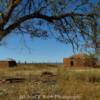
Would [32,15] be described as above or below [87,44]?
above

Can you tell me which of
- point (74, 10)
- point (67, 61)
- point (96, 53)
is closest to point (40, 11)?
point (74, 10)

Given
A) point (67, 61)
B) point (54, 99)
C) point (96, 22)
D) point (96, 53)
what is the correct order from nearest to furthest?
point (54, 99)
point (96, 22)
point (96, 53)
point (67, 61)

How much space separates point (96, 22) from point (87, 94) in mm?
13267

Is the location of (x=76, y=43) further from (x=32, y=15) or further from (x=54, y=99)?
(x=54, y=99)

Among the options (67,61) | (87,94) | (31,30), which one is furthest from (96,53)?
(67,61)

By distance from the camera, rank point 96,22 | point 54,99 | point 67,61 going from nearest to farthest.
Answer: point 54,99, point 96,22, point 67,61

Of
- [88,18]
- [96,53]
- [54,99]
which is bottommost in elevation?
[54,99]

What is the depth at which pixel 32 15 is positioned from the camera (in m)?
26.0

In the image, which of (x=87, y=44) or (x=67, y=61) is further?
(x=67, y=61)

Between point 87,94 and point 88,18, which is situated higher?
point 88,18

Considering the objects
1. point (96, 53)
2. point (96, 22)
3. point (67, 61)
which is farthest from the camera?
point (67, 61)

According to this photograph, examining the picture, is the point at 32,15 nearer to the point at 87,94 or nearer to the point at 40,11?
the point at 40,11

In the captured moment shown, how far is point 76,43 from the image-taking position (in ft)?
85.7

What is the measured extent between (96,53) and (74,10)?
6.27 metres
